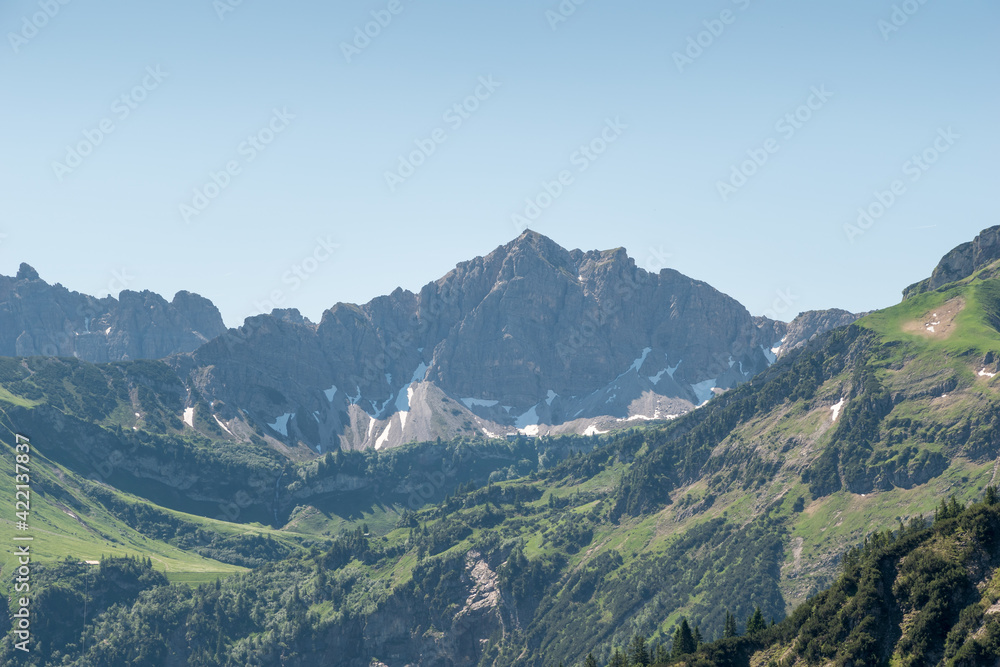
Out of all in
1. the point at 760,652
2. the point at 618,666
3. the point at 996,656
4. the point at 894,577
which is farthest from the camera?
the point at 618,666

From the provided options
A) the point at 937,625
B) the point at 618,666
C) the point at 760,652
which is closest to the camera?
the point at 937,625

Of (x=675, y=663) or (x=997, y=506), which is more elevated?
(x=997, y=506)

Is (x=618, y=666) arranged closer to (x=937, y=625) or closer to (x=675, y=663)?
(x=675, y=663)

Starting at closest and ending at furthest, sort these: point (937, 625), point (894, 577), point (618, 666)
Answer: point (937, 625), point (894, 577), point (618, 666)

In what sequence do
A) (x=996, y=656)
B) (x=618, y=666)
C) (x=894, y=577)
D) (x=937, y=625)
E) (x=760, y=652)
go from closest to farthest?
(x=996, y=656) < (x=937, y=625) < (x=894, y=577) < (x=760, y=652) < (x=618, y=666)

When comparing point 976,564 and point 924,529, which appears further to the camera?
point 924,529

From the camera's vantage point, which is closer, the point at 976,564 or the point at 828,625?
the point at 976,564

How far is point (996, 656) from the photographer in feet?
471

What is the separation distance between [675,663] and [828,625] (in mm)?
32510

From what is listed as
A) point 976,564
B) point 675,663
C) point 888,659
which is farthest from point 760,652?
point 976,564

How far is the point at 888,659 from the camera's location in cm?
16025

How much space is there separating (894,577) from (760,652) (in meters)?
29.2

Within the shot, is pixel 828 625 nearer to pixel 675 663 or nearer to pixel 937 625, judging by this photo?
pixel 937 625

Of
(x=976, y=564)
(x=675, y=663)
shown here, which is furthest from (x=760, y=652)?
(x=976, y=564)
